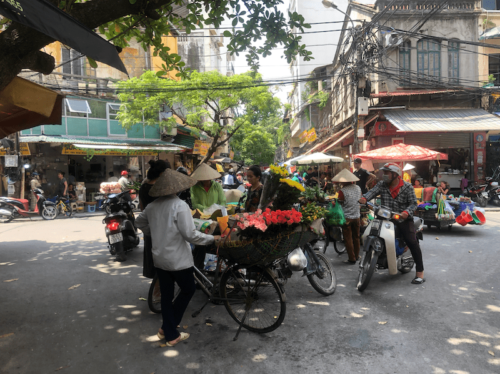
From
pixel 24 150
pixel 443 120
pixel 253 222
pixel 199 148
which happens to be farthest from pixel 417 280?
pixel 199 148

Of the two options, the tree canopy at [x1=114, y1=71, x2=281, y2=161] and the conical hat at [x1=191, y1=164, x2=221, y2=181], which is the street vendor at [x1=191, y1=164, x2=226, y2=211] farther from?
the tree canopy at [x1=114, y1=71, x2=281, y2=161]

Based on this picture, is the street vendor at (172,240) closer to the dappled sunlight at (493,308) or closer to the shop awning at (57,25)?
the shop awning at (57,25)

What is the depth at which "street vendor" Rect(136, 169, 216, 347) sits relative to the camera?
3381 mm

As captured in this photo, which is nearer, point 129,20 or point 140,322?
point 140,322

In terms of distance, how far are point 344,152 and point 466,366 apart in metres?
22.1

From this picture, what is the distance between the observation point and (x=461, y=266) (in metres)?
6.11

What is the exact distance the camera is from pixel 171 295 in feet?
11.7

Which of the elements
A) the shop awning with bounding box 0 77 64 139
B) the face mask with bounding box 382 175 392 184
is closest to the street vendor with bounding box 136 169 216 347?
the shop awning with bounding box 0 77 64 139

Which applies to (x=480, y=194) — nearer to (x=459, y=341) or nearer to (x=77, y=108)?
(x=459, y=341)

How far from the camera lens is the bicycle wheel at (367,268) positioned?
15.8ft

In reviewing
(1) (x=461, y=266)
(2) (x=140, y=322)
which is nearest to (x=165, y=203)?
(2) (x=140, y=322)

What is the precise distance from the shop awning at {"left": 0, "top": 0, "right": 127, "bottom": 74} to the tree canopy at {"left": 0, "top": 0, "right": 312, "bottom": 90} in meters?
0.73

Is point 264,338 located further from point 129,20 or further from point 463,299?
point 129,20

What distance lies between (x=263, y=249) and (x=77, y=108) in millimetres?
17321
